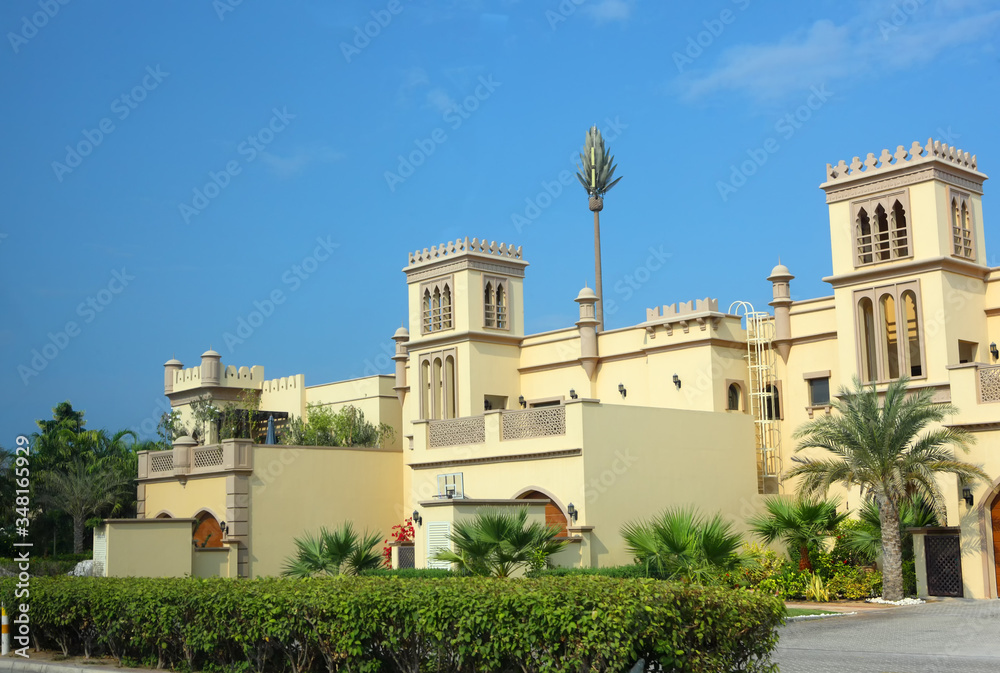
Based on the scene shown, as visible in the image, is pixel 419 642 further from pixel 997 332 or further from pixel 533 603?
pixel 997 332

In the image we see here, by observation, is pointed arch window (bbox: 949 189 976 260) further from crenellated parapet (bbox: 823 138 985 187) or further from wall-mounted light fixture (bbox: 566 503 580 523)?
wall-mounted light fixture (bbox: 566 503 580 523)

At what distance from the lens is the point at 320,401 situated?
137 ft

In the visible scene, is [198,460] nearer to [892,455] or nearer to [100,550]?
[100,550]

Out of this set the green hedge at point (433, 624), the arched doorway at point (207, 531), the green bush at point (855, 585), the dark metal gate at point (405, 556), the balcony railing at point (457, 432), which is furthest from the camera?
the arched doorway at point (207, 531)

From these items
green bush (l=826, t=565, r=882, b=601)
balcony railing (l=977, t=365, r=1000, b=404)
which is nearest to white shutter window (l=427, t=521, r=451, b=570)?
green bush (l=826, t=565, r=882, b=601)

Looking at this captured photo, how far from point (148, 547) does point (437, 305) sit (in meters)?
13.3

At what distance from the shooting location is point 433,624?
1126 centimetres

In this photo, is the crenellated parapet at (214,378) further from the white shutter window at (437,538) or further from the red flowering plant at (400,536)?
the white shutter window at (437,538)

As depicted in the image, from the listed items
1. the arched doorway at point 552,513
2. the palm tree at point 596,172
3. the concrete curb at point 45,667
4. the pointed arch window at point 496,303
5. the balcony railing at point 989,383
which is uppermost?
the palm tree at point 596,172

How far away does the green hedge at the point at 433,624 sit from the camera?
10.3 meters

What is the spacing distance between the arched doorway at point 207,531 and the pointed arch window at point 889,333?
58.5ft

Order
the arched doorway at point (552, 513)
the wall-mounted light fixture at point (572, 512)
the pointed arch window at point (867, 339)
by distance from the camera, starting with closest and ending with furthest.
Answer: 1. the wall-mounted light fixture at point (572, 512)
2. the arched doorway at point (552, 513)
3. the pointed arch window at point (867, 339)

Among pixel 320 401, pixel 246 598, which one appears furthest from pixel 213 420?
pixel 246 598

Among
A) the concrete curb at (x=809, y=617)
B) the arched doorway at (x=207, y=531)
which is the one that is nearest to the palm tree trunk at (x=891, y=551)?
the concrete curb at (x=809, y=617)
